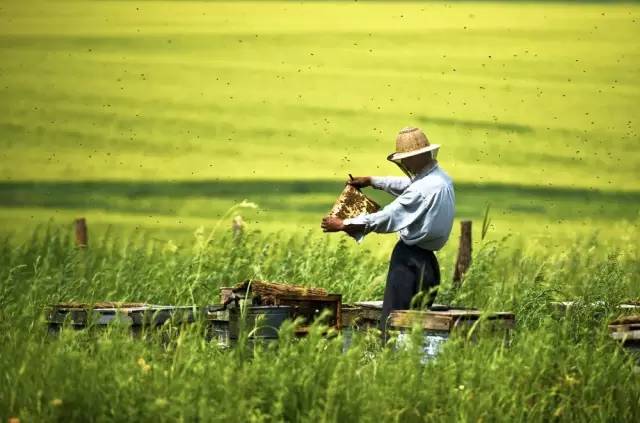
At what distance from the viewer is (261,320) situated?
7.24 m

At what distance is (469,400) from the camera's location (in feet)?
20.6

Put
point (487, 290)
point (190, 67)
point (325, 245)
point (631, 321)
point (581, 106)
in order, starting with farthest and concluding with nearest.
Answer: point (190, 67), point (581, 106), point (325, 245), point (487, 290), point (631, 321)

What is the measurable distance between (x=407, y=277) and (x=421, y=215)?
0.37m

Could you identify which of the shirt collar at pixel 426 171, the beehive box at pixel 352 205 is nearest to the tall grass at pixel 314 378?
the beehive box at pixel 352 205

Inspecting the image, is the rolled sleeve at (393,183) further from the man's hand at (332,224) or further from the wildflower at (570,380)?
the wildflower at (570,380)

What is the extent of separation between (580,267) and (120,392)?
18.6 feet

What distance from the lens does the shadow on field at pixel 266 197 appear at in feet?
52.6

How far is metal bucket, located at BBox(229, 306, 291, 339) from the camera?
7.30 m

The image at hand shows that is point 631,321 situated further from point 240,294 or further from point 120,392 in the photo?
point 120,392

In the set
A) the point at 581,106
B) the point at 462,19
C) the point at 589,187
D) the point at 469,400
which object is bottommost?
the point at 469,400

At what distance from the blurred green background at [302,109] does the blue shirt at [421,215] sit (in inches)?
244

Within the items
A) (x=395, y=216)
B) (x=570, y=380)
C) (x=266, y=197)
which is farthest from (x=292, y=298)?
(x=266, y=197)

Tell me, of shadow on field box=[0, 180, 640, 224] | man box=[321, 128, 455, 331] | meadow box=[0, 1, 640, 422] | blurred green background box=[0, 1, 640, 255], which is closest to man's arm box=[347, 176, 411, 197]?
man box=[321, 128, 455, 331]

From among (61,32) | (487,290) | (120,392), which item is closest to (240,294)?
(120,392)
